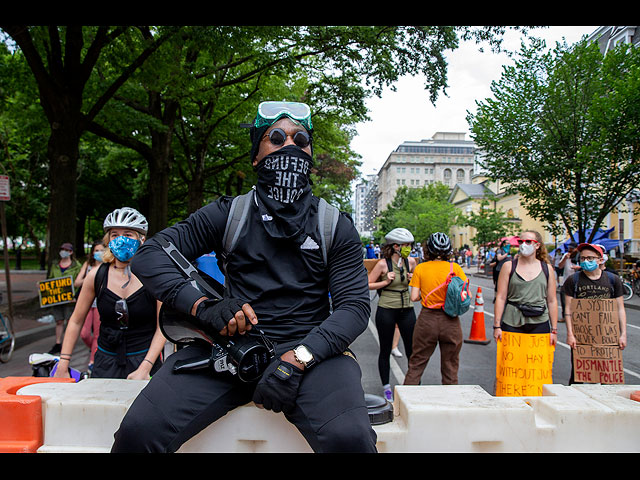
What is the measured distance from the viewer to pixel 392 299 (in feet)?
19.3

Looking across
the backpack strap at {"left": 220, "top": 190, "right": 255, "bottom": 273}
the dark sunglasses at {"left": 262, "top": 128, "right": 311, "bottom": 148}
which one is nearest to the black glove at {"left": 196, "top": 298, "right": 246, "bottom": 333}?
the backpack strap at {"left": 220, "top": 190, "right": 255, "bottom": 273}

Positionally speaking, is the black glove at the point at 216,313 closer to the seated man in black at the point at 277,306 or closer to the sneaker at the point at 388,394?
the seated man in black at the point at 277,306

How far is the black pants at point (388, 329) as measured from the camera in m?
5.70

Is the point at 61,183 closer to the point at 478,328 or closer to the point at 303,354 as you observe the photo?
the point at 478,328

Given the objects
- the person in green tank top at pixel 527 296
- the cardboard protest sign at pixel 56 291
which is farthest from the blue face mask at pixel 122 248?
the cardboard protest sign at pixel 56 291

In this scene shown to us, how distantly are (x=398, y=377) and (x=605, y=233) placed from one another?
21.4 m

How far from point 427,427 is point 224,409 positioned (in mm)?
897

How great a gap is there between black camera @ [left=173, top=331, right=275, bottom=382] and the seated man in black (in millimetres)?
40

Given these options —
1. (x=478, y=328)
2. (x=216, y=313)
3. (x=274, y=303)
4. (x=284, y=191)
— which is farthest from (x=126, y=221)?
(x=478, y=328)

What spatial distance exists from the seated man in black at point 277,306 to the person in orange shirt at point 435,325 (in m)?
3.03
